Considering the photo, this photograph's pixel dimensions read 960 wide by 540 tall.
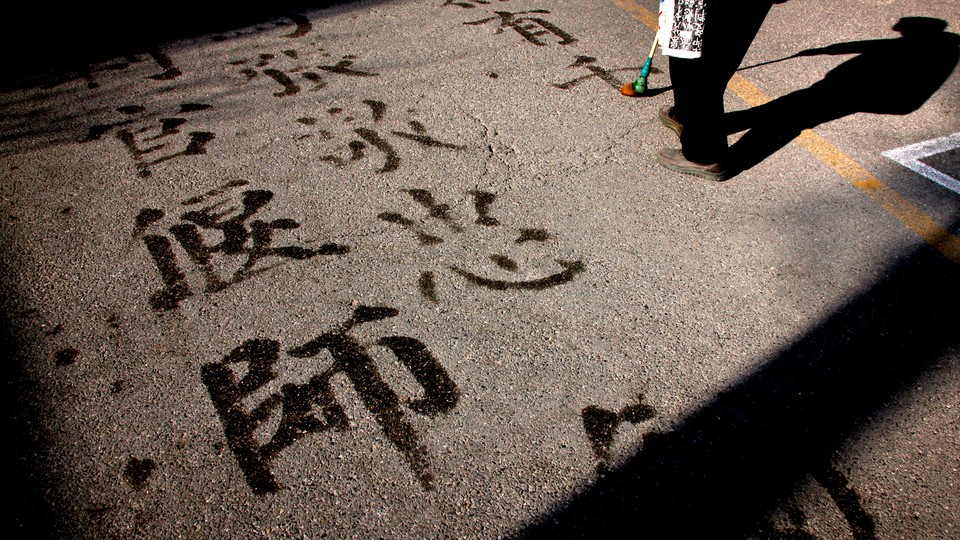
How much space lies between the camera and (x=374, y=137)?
3479 millimetres

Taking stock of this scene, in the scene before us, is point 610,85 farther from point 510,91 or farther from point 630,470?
point 630,470

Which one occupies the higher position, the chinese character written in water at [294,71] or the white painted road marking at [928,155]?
the chinese character written in water at [294,71]

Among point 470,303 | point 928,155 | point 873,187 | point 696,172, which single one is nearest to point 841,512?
point 470,303

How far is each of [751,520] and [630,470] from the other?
13.7 inches

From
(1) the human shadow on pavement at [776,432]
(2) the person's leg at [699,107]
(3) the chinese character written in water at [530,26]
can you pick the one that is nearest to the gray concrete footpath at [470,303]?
(1) the human shadow on pavement at [776,432]

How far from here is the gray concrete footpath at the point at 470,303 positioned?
6.34 feet

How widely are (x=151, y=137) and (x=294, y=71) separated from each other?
38.6 inches

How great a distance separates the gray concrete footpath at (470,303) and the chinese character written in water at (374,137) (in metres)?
0.02

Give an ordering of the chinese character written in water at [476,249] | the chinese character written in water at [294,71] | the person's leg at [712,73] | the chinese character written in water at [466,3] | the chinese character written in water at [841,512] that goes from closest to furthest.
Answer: the chinese character written in water at [841,512] → the chinese character written in water at [476,249] → the person's leg at [712,73] → the chinese character written in water at [294,71] → the chinese character written in water at [466,3]

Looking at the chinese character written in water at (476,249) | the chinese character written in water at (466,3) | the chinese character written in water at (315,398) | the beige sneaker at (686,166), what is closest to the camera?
the chinese character written in water at (315,398)

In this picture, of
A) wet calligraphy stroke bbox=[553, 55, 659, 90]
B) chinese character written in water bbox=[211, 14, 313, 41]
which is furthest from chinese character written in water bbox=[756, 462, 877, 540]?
chinese character written in water bbox=[211, 14, 313, 41]

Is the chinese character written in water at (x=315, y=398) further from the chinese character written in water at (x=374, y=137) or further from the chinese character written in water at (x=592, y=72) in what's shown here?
the chinese character written in water at (x=592, y=72)

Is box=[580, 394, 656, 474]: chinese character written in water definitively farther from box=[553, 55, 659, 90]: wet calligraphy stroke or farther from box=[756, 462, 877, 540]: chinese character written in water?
box=[553, 55, 659, 90]: wet calligraphy stroke

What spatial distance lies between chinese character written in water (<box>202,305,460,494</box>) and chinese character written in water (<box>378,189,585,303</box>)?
37 centimetres
